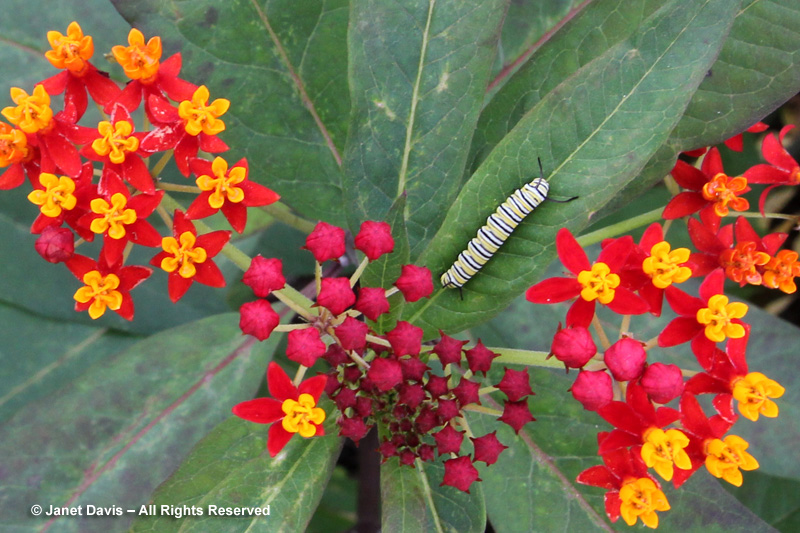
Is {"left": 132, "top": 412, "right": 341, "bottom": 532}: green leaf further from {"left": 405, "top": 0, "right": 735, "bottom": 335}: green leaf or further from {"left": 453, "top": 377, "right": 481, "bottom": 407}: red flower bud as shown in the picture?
{"left": 405, "top": 0, "right": 735, "bottom": 335}: green leaf

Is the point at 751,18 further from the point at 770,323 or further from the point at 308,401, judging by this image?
the point at 308,401

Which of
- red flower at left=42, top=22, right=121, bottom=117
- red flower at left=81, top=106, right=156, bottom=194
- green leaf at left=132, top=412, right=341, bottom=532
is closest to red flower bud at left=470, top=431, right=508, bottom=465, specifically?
green leaf at left=132, top=412, right=341, bottom=532

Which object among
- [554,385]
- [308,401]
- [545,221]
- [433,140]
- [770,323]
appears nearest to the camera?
[308,401]

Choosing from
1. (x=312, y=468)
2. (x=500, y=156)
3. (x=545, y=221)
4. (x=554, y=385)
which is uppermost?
(x=500, y=156)

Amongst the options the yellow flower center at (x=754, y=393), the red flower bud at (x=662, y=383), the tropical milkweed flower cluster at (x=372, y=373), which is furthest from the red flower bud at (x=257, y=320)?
the yellow flower center at (x=754, y=393)

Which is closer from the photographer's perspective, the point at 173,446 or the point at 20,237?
the point at 173,446

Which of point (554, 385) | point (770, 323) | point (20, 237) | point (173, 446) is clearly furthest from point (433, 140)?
point (20, 237)

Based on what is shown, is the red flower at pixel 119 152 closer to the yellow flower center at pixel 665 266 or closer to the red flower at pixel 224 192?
the red flower at pixel 224 192
